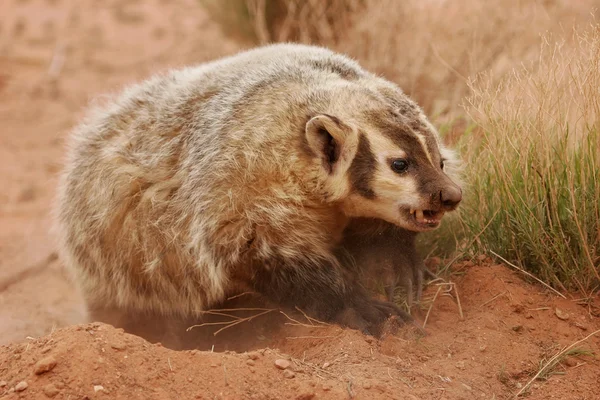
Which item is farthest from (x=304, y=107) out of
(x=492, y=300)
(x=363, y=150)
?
(x=492, y=300)

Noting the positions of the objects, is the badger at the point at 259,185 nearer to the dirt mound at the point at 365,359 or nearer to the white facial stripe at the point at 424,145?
the white facial stripe at the point at 424,145

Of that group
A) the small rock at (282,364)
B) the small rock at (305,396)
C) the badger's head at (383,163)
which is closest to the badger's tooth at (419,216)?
the badger's head at (383,163)

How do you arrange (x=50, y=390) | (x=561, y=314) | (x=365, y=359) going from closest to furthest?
→ (x=50, y=390) → (x=365, y=359) → (x=561, y=314)

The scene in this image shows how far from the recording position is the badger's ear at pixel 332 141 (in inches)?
127

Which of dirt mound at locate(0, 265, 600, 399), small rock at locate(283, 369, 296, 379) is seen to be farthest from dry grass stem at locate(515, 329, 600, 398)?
small rock at locate(283, 369, 296, 379)

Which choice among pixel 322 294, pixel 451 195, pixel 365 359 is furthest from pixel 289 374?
pixel 451 195

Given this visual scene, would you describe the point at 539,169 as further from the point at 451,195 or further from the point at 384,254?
the point at 384,254

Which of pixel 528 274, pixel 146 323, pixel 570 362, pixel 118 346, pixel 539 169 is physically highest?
pixel 539 169

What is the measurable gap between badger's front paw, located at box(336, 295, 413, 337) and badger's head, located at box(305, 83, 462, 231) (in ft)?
1.14

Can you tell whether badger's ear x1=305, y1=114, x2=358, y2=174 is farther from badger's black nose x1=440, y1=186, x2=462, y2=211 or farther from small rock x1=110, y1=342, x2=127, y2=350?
small rock x1=110, y1=342, x2=127, y2=350

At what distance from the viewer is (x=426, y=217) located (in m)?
3.19

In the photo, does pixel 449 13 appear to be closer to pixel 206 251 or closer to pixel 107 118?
pixel 107 118

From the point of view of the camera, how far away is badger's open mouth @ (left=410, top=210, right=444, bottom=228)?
3178 mm

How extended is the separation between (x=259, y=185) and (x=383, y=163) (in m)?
0.54
